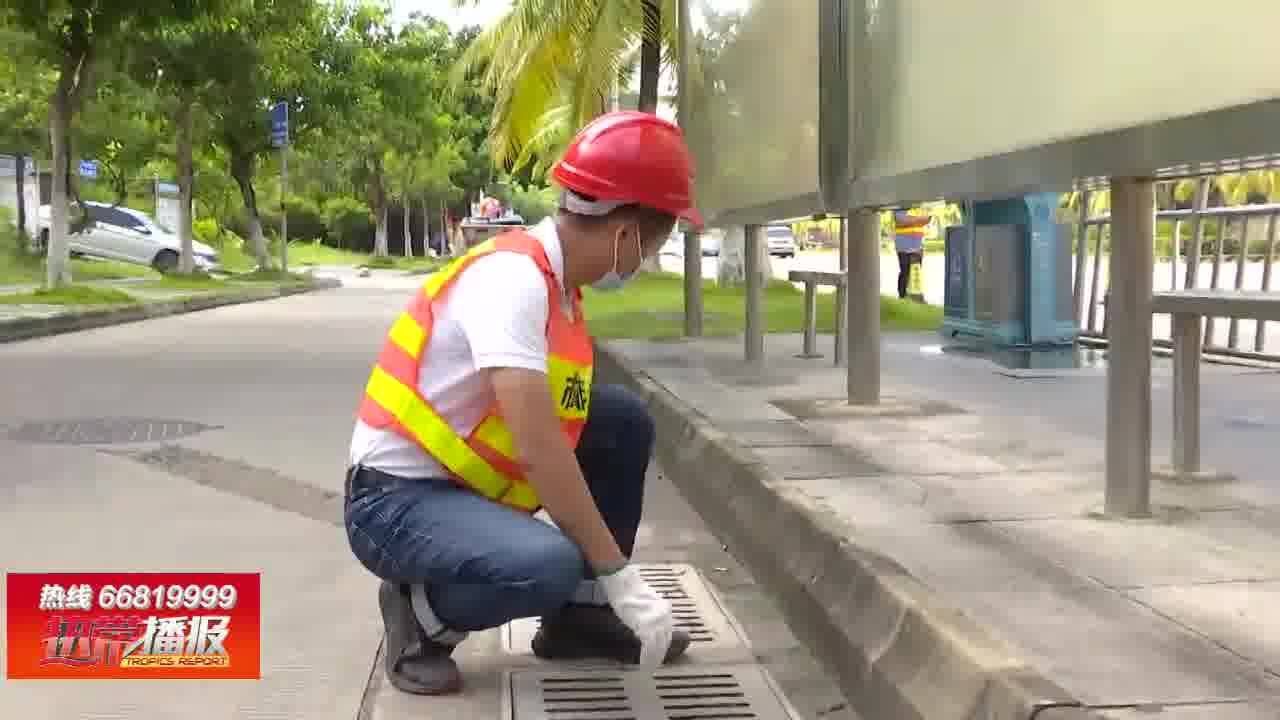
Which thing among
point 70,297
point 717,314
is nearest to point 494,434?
point 717,314

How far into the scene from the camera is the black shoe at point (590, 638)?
398cm

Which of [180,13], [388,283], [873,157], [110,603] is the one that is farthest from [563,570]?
[388,283]

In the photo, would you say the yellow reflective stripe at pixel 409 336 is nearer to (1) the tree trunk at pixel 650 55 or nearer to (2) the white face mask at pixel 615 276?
(2) the white face mask at pixel 615 276

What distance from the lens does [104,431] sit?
8.65 meters

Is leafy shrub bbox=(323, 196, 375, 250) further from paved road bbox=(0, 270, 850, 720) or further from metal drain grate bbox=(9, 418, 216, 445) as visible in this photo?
metal drain grate bbox=(9, 418, 216, 445)

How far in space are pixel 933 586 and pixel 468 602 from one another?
1196 millimetres

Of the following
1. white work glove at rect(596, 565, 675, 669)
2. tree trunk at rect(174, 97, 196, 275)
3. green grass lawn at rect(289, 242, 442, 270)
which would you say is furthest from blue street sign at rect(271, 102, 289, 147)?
white work glove at rect(596, 565, 675, 669)

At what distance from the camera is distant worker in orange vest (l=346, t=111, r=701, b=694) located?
3.40 meters

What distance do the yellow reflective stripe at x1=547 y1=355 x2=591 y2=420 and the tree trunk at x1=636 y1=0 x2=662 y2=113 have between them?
1750 cm

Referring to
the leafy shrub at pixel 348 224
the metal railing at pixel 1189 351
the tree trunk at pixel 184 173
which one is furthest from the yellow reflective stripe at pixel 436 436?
the leafy shrub at pixel 348 224

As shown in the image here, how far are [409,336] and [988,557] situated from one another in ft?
5.79

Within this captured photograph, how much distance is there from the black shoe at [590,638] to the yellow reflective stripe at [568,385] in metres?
0.60

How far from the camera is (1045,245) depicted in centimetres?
1059

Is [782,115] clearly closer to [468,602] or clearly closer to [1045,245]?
[1045,245]
